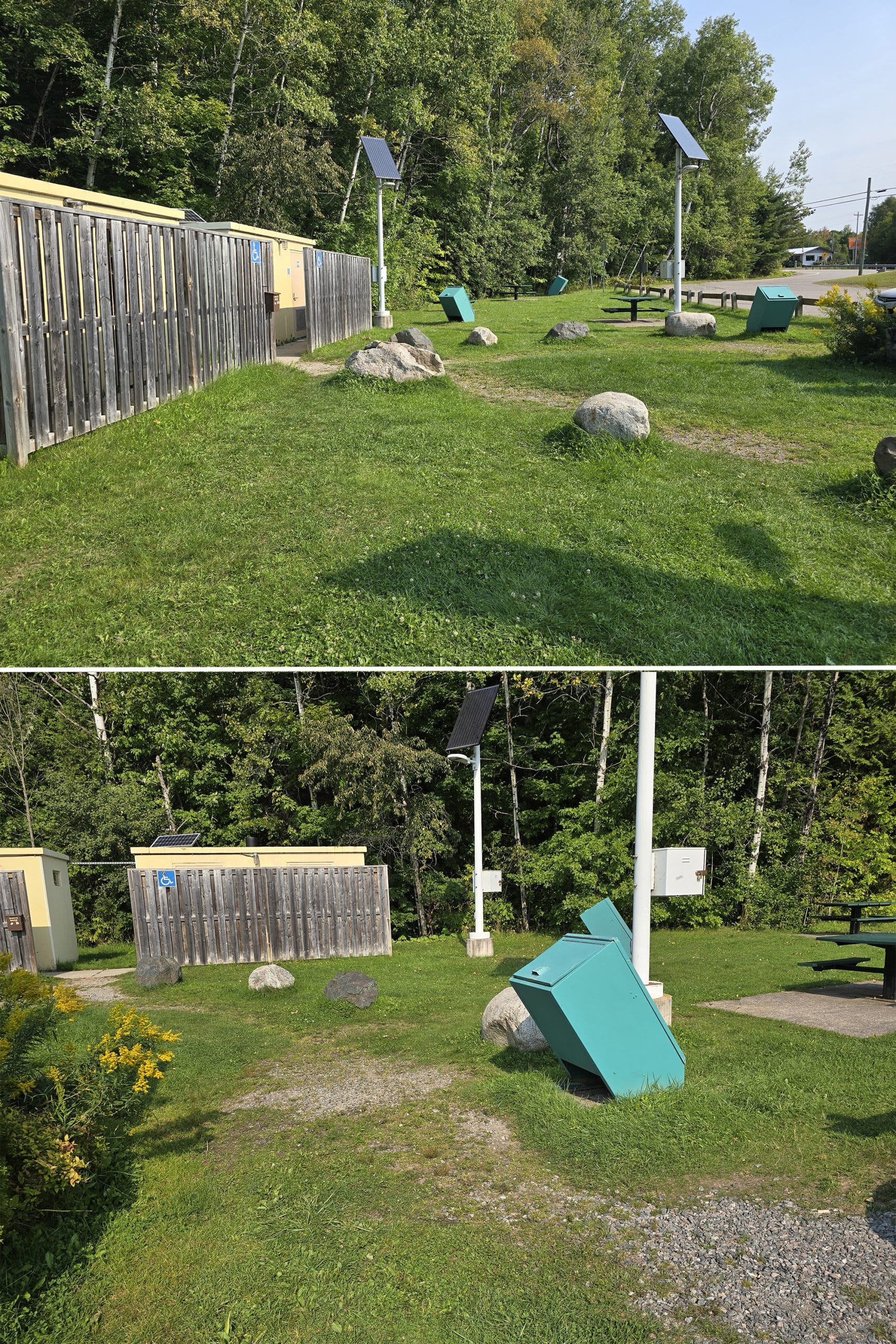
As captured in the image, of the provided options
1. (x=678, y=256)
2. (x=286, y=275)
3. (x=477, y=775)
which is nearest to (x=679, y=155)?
(x=678, y=256)

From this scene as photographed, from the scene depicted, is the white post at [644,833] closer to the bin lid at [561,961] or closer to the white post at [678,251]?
the bin lid at [561,961]

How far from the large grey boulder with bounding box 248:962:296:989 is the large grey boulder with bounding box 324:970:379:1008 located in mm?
935

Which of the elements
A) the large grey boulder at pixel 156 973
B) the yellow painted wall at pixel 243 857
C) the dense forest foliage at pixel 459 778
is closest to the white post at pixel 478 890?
the yellow painted wall at pixel 243 857

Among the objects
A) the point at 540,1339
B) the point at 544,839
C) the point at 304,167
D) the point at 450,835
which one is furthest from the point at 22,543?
the point at 304,167

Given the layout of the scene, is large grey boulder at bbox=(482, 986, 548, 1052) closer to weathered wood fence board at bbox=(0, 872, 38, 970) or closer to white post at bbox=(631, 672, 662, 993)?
white post at bbox=(631, 672, 662, 993)

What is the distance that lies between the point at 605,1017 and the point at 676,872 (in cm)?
121

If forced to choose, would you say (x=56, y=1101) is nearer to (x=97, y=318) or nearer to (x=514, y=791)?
(x=97, y=318)

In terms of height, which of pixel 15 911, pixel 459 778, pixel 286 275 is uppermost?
pixel 286 275

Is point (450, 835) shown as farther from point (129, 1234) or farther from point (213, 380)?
point (129, 1234)

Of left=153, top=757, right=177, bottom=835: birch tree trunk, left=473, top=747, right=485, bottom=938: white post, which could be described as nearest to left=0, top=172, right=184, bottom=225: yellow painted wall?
left=473, top=747, right=485, bottom=938: white post

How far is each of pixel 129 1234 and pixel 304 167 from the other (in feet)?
104

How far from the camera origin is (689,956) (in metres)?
11.4

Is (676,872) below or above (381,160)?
below

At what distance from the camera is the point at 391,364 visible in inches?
489
